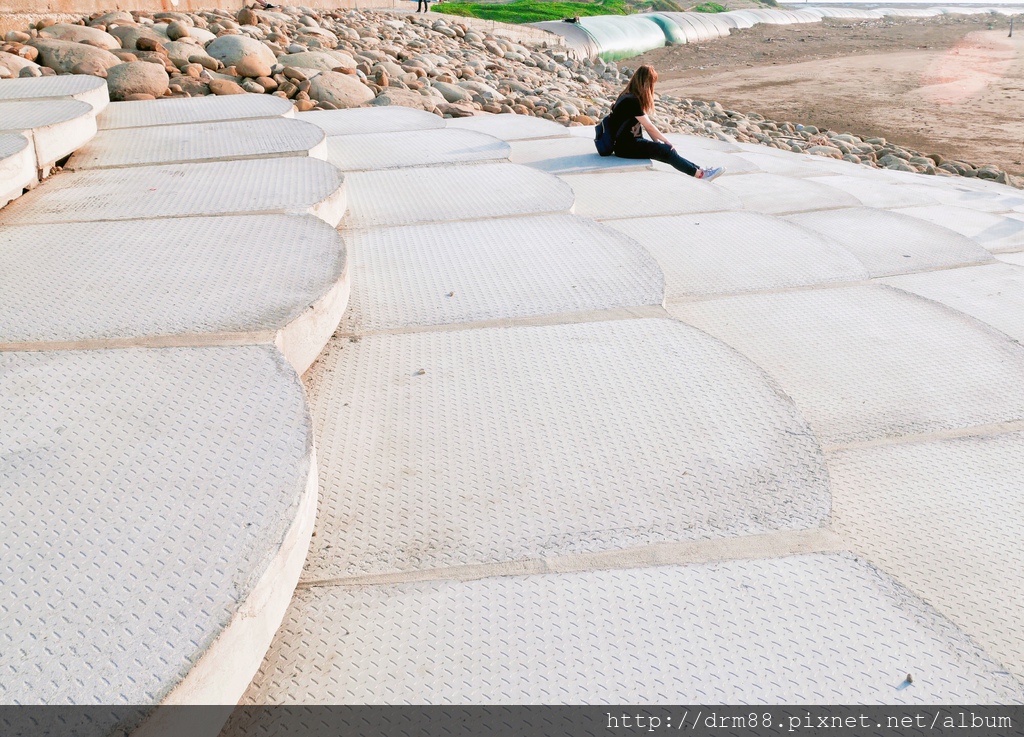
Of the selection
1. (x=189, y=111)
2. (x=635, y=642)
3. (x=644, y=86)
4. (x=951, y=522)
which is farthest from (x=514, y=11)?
(x=635, y=642)

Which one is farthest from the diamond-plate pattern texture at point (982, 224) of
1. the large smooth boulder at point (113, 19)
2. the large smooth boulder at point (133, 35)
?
the large smooth boulder at point (113, 19)

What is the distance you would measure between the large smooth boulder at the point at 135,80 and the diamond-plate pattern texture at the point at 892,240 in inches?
182

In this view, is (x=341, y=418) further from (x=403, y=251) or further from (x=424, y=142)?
(x=424, y=142)

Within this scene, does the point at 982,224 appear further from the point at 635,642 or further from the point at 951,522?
the point at 635,642

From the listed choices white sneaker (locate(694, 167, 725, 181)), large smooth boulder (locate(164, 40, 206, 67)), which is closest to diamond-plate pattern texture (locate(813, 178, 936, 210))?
white sneaker (locate(694, 167, 725, 181))

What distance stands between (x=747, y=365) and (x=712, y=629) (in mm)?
1023

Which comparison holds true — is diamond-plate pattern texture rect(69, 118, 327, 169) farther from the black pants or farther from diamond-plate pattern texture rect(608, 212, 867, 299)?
the black pants

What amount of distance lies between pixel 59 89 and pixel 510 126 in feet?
10.4

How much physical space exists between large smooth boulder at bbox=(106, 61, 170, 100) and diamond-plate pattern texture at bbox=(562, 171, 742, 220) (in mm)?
3330

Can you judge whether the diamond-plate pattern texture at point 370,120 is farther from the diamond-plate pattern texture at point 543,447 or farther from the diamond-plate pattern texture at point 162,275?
the diamond-plate pattern texture at point 543,447

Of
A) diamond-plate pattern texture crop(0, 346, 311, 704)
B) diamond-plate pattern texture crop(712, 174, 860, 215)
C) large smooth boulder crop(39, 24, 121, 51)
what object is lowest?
diamond-plate pattern texture crop(712, 174, 860, 215)

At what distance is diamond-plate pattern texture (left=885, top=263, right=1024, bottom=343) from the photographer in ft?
9.87

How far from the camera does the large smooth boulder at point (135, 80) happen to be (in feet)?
19.1
